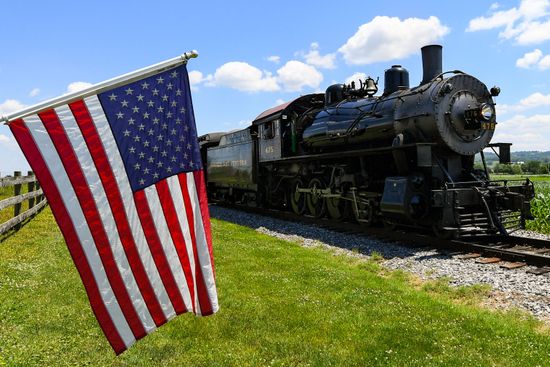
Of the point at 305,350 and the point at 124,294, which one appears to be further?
the point at 305,350

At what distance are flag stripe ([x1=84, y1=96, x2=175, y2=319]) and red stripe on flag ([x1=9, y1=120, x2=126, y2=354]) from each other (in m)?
0.34

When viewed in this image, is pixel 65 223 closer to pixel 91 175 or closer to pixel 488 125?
pixel 91 175

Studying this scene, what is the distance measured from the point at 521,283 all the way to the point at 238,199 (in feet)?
50.7

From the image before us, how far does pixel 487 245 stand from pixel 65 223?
860cm

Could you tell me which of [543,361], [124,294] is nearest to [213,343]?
[124,294]

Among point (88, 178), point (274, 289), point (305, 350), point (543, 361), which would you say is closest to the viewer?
point (88, 178)

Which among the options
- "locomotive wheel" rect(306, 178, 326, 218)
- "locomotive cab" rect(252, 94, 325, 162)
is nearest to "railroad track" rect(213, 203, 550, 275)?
"locomotive wheel" rect(306, 178, 326, 218)

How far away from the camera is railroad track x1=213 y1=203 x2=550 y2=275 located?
7757 mm

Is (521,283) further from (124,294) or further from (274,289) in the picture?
(124,294)

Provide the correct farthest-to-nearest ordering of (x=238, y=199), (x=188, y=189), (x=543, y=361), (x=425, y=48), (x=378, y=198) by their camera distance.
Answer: (x=238, y=199)
(x=378, y=198)
(x=425, y=48)
(x=543, y=361)
(x=188, y=189)

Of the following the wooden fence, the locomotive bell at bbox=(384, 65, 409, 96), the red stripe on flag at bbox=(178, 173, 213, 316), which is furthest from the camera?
the locomotive bell at bbox=(384, 65, 409, 96)

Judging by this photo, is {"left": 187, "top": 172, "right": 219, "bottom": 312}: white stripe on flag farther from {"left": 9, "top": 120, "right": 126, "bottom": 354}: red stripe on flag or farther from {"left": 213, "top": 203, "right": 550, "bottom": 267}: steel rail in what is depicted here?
{"left": 213, "top": 203, "right": 550, "bottom": 267}: steel rail

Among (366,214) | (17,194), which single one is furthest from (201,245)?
(17,194)

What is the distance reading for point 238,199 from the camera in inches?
838
